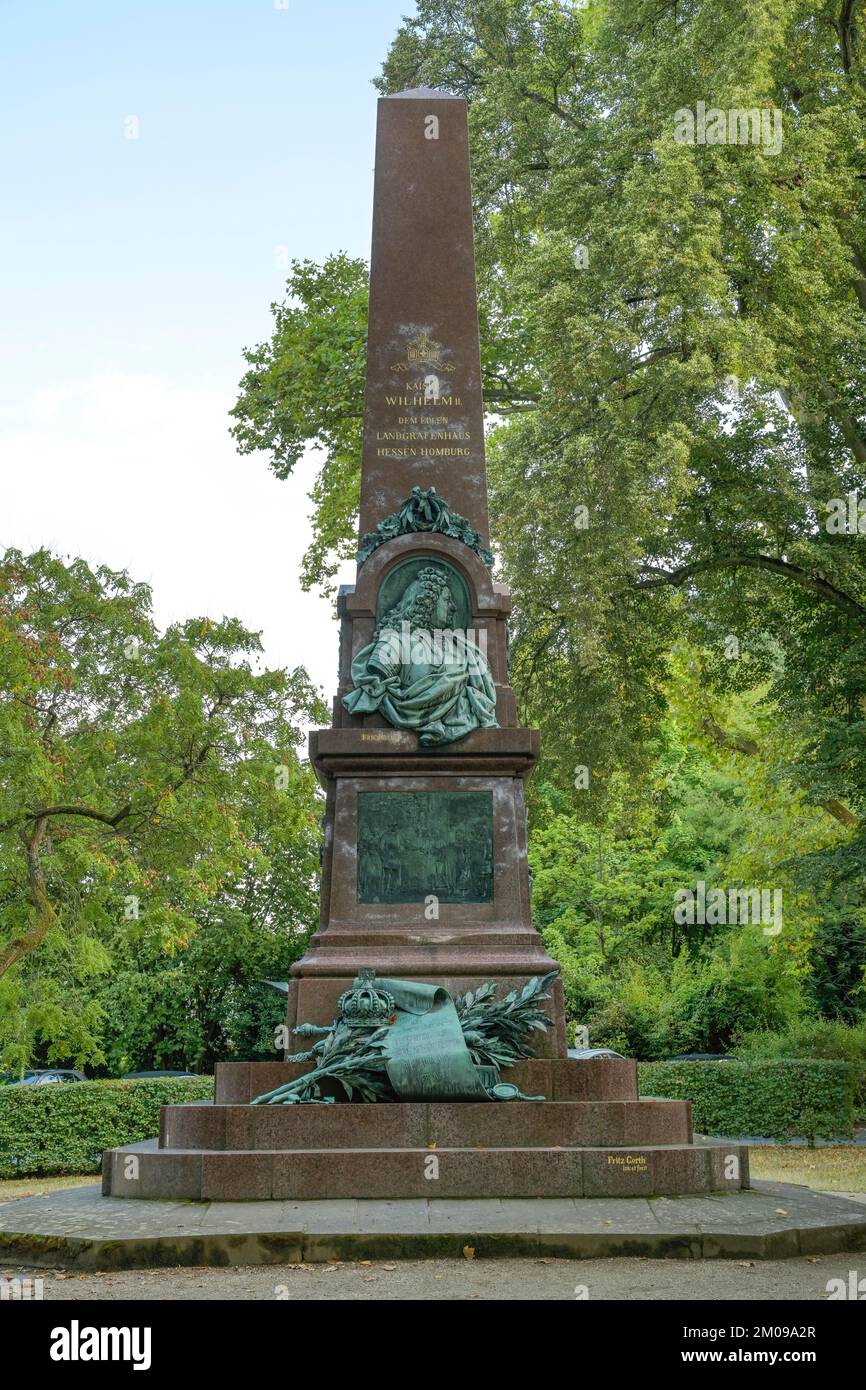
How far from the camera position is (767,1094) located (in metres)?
21.2

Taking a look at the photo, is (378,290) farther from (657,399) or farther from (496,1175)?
(496,1175)

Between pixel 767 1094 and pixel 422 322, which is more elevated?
pixel 422 322

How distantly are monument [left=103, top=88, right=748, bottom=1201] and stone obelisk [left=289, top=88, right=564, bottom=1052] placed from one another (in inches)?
0.7

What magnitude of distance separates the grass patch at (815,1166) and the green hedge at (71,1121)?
25.4 feet

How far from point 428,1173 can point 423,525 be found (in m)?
5.29

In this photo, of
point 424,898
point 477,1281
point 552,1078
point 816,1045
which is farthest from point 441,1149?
point 816,1045

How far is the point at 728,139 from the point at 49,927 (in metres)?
13.3

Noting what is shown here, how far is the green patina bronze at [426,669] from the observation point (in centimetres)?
1100

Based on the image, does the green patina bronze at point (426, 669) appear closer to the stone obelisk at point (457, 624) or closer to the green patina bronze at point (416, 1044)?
the stone obelisk at point (457, 624)

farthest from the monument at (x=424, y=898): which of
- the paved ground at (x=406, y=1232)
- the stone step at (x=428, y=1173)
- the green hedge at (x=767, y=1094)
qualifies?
the green hedge at (x=767, y=1094)

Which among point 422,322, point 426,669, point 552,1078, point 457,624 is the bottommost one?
point 552,1078

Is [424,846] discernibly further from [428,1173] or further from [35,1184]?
[35,1184]

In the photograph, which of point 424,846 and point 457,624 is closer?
point 424,846

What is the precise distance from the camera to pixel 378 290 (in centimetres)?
1291
